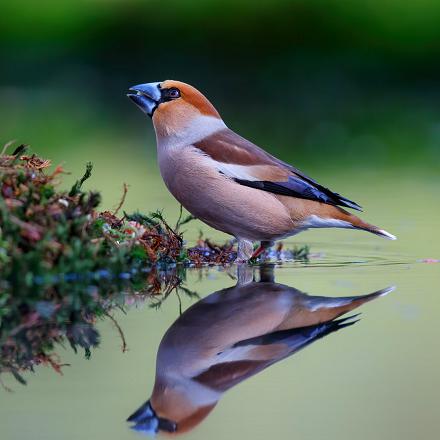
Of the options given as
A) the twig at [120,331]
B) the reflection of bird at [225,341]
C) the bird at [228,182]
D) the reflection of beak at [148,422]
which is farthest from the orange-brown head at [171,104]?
the reflection of beak at [148,422]

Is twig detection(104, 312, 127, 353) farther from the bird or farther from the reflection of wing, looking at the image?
the bird

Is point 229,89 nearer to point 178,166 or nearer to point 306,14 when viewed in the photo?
point 306,14

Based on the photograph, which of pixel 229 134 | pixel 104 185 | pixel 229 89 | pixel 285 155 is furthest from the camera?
pixel 229 89

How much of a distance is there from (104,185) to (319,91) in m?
12.2

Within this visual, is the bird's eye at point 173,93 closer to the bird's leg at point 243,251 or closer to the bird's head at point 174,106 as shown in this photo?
the bird's head at point 174,106

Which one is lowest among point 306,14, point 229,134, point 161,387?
point 161,387

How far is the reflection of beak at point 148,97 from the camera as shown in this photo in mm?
9016

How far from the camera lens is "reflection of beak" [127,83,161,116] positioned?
9016 millimetres

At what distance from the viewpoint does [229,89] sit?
24.3 metres

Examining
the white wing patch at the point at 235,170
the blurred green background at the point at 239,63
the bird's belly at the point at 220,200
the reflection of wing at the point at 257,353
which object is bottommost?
the reflection of wing at the point at 257,353

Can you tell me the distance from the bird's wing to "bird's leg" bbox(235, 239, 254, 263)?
45cm

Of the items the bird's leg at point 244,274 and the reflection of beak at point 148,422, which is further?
the bird's leg at point 244,274

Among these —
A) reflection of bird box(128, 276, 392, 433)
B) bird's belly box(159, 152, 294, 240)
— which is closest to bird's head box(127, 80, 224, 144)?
bird's belly box(159, 152, 294, 240)

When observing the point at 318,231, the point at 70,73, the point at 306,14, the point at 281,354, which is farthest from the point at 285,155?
the point at 70,73
